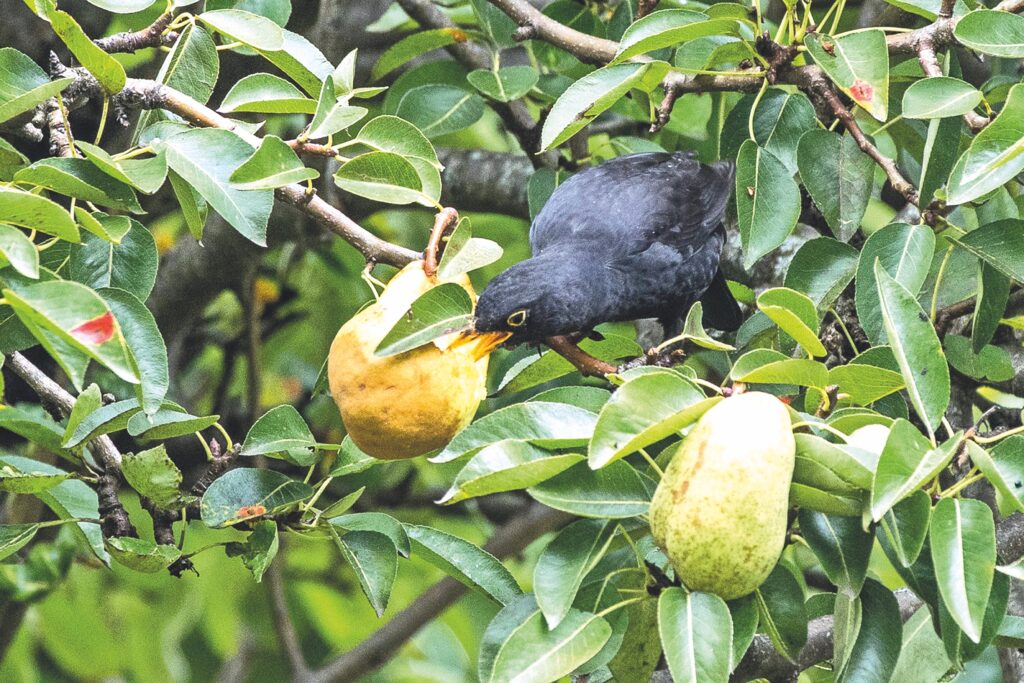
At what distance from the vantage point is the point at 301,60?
7.27 feet

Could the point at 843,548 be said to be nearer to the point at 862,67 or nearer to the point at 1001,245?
the point at 1001,245

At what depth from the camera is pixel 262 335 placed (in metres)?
4.42

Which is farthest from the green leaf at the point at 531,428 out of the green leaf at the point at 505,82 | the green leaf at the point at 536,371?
the green leaf at the point at 505,82

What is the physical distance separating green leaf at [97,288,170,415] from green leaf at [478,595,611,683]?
0.62 meters

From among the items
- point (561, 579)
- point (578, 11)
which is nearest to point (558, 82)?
point (578, 11)

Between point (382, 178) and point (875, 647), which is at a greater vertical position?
point (382, 178)

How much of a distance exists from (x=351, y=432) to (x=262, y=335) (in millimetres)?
2641

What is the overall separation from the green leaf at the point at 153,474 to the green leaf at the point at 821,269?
1143 mm

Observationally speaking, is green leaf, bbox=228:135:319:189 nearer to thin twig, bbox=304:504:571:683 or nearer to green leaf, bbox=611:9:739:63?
green leaf, bbox=611:9:739:63

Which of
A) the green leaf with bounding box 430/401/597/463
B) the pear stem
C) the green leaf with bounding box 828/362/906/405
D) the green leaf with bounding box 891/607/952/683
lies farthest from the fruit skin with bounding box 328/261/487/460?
the green leaf with bounding box 891/607/952/683

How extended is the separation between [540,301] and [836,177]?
63cm

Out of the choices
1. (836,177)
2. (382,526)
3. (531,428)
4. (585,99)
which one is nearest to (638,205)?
(836,177)

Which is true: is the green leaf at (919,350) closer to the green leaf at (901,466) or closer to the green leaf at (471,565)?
the green leaf at (901,466)

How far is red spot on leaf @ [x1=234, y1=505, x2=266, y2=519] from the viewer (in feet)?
6.57
